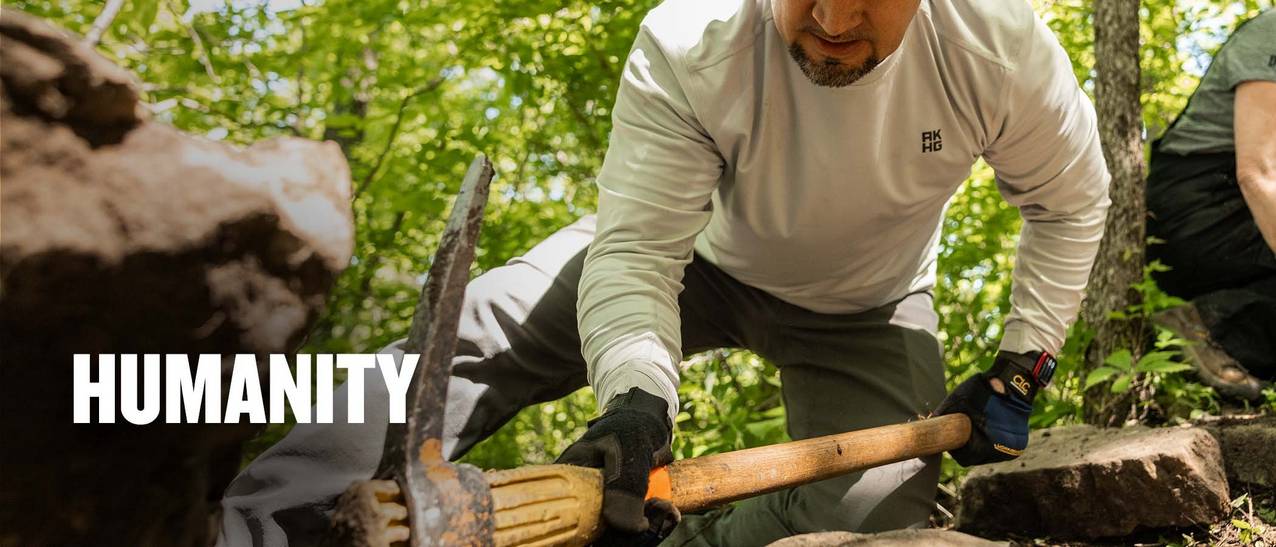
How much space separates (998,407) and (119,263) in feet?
7.98

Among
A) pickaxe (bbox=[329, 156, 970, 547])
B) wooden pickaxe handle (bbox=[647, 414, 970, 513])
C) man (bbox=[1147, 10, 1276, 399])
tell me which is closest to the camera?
pickaxe (bbox=[329, 156, 970, 547])

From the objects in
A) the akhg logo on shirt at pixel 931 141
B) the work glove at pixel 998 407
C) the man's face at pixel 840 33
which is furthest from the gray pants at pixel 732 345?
the man's face at pixel 840 33

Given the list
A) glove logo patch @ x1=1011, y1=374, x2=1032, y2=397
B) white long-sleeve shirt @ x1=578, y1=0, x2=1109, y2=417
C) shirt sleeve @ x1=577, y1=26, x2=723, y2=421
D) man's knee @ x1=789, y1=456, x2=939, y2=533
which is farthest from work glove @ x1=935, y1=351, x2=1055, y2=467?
shirt sleeve @ x1=577, y1=26, x2=723, y2=421

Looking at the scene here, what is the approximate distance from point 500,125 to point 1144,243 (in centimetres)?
345

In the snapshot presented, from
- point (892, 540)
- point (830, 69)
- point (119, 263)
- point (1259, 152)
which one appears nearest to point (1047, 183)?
point (830, 69)

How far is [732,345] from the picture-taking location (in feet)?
10.4

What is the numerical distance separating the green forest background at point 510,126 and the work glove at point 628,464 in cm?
196

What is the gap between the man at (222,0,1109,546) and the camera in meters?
2.07

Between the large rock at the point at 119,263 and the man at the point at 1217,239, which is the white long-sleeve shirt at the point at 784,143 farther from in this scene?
the man at the point at 1217,239

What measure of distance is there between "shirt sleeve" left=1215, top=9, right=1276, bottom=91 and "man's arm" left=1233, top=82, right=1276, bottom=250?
1.9 inches

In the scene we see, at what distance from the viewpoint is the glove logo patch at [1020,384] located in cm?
282

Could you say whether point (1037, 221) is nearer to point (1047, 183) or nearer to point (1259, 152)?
point (1047, 183)

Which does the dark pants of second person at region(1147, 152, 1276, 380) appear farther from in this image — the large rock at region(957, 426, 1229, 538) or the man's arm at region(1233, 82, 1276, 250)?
the large rock at region(957, 426, 1229, 538)

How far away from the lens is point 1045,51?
242cm
